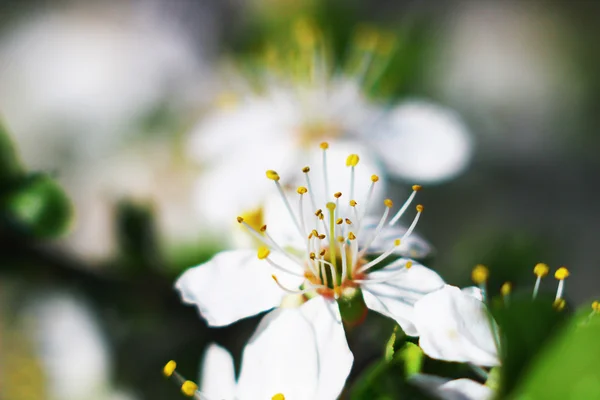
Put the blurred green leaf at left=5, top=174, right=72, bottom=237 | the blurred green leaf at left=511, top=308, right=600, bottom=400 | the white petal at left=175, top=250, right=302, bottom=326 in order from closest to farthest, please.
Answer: the blurred green leaf at left=511, top=308, right=600, bottom=400, the white petal at left=175, top=250, right=302, bottom=326, the blurred green leaf at left=5, top=174, right=72, bottom=237

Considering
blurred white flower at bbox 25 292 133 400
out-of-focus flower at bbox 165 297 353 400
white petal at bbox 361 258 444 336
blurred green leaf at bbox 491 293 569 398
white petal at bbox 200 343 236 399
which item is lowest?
blurred white flower at bbox 25 292 133 400

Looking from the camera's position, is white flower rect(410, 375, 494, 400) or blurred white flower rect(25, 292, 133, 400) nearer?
white flower rect(410, 375, 494, 400)

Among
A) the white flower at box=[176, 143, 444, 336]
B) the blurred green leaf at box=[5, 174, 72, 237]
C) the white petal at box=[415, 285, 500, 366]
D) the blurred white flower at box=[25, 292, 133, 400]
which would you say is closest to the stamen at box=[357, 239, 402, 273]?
the white flower at box=[176, 143, 444, 336]

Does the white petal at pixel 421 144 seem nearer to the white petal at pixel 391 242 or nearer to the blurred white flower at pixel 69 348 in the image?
the white petal at pixel 391 242

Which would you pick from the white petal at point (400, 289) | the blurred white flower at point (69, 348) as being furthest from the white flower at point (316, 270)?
the blurred white flower at point (69, 348)

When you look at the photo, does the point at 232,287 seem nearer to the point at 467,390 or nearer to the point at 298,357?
the point at 298,357

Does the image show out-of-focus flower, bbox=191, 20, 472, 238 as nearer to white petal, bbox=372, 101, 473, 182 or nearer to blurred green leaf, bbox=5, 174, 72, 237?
white petal, bbox=372, 101, 473, 182

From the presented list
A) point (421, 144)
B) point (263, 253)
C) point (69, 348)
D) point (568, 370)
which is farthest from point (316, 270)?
point (69, 348)
